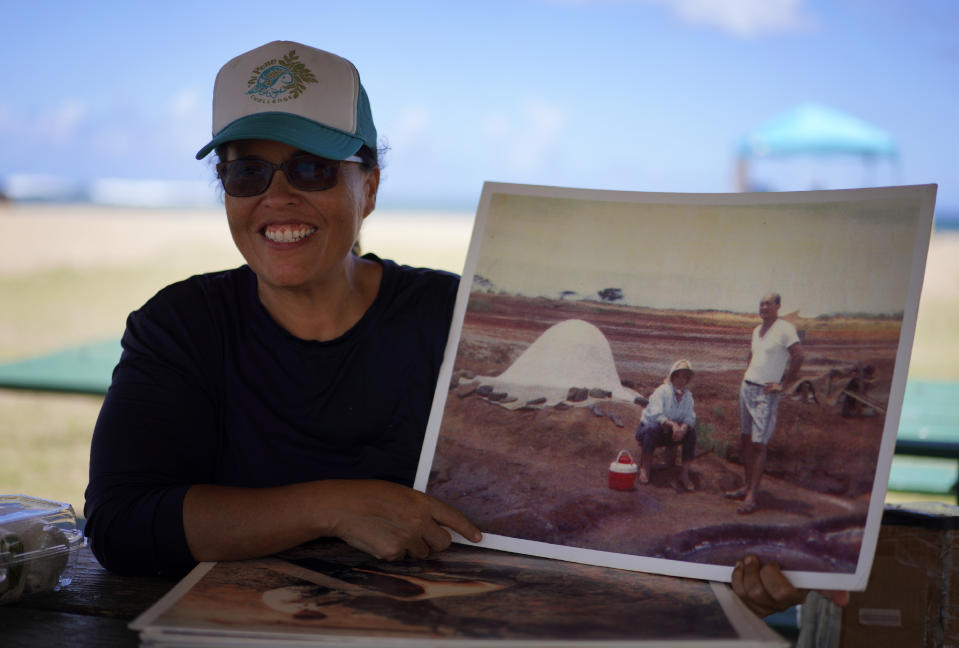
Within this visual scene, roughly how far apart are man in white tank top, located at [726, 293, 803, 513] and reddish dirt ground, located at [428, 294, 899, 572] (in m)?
0.01

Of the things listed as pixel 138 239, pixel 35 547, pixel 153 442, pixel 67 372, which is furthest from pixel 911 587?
pixel 138 239

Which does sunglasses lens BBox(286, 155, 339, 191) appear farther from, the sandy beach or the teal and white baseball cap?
the sandy beach

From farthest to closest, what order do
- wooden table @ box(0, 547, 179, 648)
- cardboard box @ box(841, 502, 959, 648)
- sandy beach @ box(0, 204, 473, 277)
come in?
sandy beach @ box(0, 204, 473, 277), cardboard box @ box(841, 502, 959, 648), wooden table @ box(0, 547, 179, 648)

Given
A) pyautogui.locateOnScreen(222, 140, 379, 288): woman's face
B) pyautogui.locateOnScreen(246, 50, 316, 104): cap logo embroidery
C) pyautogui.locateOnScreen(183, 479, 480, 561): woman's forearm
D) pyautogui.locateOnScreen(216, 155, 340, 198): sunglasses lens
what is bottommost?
pyautogui.locateOnScreen(183, 479, 480, 561): woman's forearm

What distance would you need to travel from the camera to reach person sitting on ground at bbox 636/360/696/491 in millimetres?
1138

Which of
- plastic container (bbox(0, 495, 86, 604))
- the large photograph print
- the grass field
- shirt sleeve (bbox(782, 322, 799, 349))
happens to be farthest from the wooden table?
the grass field

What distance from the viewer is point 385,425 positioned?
1429mm

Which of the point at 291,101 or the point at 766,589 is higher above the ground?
the point at 291,101

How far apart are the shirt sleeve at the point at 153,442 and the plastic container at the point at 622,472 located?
0.56 metres

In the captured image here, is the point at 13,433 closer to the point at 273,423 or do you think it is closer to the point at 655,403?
the point at 273,423

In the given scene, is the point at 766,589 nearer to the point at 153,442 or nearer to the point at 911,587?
the point at 911,587

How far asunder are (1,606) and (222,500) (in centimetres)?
29

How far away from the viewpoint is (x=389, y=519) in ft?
3.73

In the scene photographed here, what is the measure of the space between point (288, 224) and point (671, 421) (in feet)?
2.23
